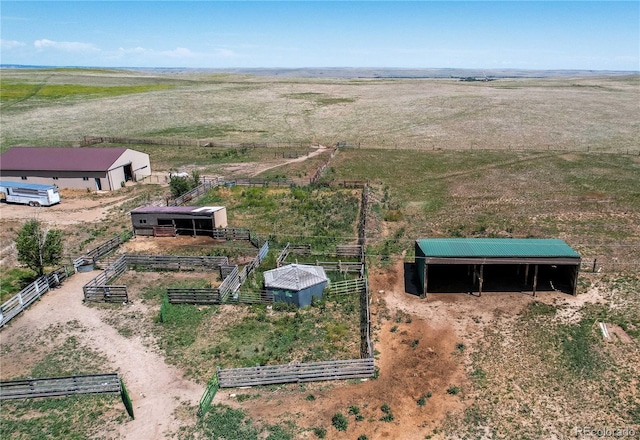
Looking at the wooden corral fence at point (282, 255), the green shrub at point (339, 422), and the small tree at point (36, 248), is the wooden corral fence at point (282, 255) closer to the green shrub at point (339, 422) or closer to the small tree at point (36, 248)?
the green shrub at point (339, 422)

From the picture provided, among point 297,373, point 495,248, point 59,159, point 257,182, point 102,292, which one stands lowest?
point 297,373

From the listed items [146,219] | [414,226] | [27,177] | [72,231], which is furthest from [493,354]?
[27,177]

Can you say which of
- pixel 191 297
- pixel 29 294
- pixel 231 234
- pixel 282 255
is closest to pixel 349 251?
pixel 282 255

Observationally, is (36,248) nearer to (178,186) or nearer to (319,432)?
(178,186)

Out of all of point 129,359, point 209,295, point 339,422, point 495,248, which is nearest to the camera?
point 339,422

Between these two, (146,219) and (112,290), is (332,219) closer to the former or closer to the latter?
(146,219)

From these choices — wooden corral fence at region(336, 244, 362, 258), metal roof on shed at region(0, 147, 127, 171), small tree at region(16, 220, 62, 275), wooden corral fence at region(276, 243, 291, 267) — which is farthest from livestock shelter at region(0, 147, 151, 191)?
wooden corral fence at region(336, 244, 362, 258)
